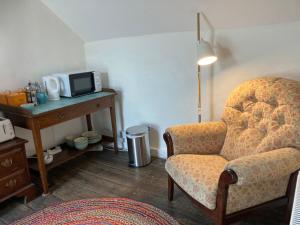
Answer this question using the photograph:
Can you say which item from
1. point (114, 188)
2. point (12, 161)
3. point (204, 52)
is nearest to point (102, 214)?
point (114, 188)

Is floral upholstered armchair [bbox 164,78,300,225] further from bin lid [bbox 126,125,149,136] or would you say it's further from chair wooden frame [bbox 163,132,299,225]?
bin lid [bbox 126,125,149,136]

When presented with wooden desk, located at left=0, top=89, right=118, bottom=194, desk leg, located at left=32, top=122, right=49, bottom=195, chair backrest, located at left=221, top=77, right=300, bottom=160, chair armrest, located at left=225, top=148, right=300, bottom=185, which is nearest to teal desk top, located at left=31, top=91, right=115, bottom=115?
wooden desk, located at left=0, top=89, right=118, bottom=194

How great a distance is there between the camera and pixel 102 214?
2.12 meters

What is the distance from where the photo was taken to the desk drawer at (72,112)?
234cm

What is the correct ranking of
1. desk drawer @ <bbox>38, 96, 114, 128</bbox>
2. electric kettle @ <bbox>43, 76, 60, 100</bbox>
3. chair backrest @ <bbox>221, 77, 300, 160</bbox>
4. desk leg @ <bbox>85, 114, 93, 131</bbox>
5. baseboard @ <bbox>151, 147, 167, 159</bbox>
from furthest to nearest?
desk leg @ <bbox>85, 114, 93, 131</bbox> < baseboard @ <bbox>151, 147, 167, 159</bbox> < electric kettle @ <bbox>43, 76, 60, 100</bbox> < desk drawer @ <bbox>38, 96, 114, 128</bbox> < chair backrest @ <bbox>221, 77, 300, 160</bbox>

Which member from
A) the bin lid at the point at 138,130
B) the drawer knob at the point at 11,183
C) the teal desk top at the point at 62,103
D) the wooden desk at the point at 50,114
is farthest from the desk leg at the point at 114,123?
the drawer knob at the point at 11,183

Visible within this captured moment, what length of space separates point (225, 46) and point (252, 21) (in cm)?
30

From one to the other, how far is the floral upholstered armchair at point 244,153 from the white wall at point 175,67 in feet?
0.83

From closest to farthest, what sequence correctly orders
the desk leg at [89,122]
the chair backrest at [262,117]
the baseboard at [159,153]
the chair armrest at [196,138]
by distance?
the chair backrest at [262,117] → the chair armrest at [196,138] → the baseboard at [159,153] → the desk leg at [89,122]

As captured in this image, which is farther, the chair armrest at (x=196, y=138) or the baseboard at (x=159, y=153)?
the baseboard at (x=159, y=153)

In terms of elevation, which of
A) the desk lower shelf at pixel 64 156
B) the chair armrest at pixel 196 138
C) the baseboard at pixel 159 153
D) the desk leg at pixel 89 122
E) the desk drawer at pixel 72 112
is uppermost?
the desk drawer at pixel 72 112

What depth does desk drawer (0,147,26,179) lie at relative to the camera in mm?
2179

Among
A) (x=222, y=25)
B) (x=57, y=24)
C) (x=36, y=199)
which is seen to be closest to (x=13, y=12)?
(x=57, y=24)

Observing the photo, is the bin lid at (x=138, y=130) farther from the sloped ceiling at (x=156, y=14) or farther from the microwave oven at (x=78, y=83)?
the sloped ceiling at (x=156, y=14)
